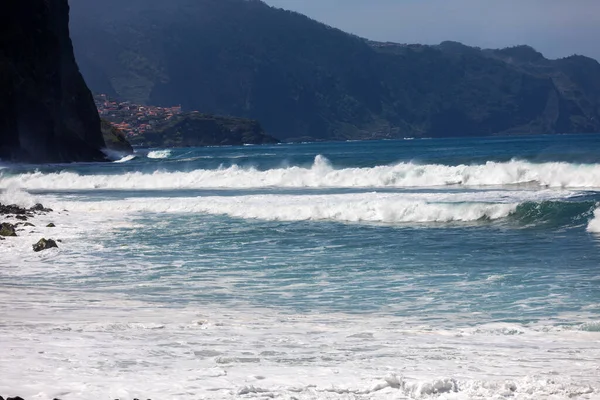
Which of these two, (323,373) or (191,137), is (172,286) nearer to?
(323,373)

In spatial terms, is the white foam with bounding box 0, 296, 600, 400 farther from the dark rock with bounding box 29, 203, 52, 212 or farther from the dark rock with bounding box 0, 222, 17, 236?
the dark rock with bounding box 29, 203, 52, 212

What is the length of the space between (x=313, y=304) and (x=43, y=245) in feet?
29.4

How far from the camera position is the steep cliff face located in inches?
2933

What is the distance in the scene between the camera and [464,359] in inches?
379

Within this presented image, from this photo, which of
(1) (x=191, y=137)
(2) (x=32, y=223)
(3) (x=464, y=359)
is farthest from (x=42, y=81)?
(1) (x=191, y=137)

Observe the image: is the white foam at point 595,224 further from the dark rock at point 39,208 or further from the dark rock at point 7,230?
the dark rock at point 39,208

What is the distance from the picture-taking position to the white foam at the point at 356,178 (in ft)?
134

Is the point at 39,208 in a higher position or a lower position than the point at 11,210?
lower

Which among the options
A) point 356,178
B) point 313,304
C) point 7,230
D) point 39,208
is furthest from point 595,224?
point 356,178

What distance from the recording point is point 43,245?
65.8 feet

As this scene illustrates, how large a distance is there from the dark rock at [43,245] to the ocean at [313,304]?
8.7 inches

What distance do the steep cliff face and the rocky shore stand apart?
145 ft

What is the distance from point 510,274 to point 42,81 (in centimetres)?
7161

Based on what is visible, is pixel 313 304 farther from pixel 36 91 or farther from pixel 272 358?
pixel 36 91
